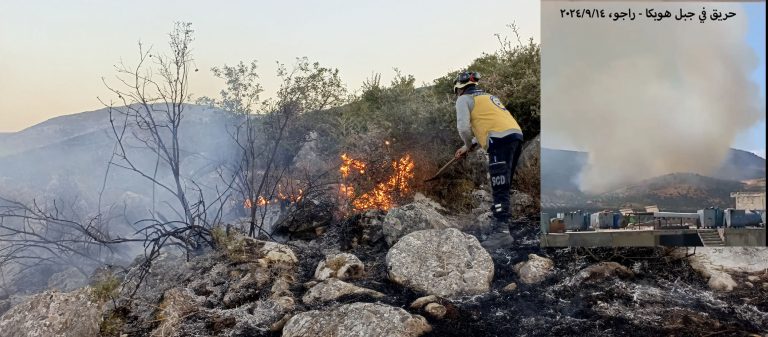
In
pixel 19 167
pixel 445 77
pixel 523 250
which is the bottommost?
pixel 523 250

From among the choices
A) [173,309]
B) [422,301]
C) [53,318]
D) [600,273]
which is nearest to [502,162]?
[600,273]

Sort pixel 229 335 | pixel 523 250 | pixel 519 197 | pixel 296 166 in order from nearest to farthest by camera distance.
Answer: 1. pixel 229 335
2. pixel 523 250
3. pixel 519 197
4. pixel 296 166

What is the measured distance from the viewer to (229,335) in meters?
4.50

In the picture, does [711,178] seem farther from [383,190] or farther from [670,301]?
[383,190]

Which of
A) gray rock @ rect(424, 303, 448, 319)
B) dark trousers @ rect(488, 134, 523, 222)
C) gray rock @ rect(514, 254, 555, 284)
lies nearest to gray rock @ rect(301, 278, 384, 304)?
gray rock @ rect(424, 303, 448, 319)

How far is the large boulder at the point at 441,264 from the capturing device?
4.90 meters

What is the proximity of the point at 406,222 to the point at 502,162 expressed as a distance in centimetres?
111

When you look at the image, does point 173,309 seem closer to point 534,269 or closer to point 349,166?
point 349,166

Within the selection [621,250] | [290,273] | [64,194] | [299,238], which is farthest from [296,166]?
[621,250]

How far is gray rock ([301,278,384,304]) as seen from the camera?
4.79 meters

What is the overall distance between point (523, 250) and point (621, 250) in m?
0.88

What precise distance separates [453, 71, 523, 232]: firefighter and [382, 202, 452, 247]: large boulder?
2.42 feet

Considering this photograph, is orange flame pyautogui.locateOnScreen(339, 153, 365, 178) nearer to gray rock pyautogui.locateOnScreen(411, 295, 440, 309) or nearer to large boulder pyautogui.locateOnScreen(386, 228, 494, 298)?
large boulder pyautogui.locateOnScreen(386, 228, 494, 298)

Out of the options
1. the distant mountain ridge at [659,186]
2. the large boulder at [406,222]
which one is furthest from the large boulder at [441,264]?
the distant mountain ridge at [659,186]
